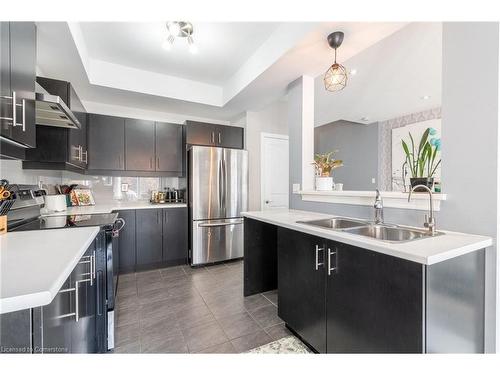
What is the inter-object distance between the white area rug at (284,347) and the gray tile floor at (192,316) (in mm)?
53

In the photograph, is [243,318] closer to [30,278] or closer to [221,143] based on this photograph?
[30,278]

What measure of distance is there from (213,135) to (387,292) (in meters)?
3.00

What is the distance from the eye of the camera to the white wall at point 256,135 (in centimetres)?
359

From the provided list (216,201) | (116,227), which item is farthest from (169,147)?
(116,227)

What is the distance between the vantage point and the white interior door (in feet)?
12.3

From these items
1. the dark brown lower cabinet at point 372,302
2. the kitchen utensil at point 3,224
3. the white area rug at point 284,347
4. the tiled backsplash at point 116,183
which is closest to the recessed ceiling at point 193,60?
the tiled backsplash at point 116,183

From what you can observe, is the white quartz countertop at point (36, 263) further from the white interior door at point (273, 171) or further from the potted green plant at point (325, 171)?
the white interior door at point (273, 171)

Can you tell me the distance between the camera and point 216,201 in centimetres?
318

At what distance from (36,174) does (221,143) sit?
2215 millimetres

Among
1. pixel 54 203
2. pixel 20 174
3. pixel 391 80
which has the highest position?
pixel 391 80

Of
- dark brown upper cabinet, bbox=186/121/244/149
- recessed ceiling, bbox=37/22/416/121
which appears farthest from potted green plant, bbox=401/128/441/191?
dark brown upper cabinet, bbox=186/121/244/149

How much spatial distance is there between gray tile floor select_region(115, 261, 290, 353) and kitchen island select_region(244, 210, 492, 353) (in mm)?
432

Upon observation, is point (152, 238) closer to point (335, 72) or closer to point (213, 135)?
point (213, 135)
